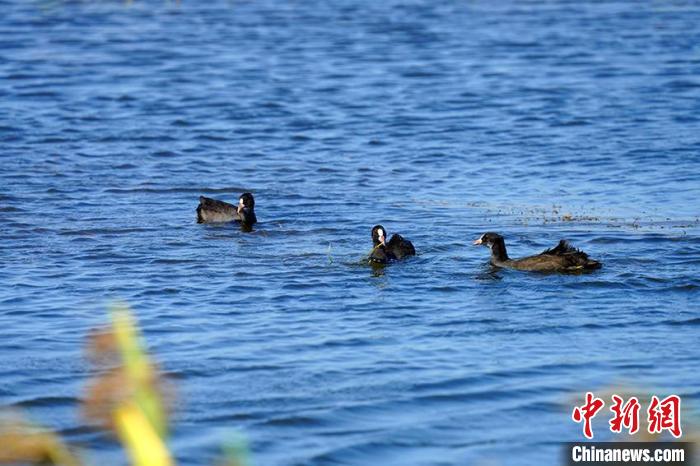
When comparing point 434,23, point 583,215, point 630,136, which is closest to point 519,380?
point 583,215

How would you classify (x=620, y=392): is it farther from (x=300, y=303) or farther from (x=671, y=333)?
(x=300, y=303)

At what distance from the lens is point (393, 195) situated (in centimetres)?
2002

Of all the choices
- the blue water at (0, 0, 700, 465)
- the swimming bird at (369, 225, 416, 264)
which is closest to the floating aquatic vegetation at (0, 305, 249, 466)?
the blue water at (0, 0, 700, 465)

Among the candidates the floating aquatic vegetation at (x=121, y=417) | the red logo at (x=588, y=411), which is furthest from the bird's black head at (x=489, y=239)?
the red logo at (x=588, y=411)

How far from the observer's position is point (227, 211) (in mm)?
18094

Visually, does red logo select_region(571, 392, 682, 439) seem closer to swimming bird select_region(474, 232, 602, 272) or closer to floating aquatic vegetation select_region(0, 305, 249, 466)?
floating aquatic vegetation select_region(0, 305, 249, 466)

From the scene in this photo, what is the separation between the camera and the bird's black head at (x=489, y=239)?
618 inches

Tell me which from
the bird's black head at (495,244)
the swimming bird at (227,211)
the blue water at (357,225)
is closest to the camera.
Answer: the blue water at (357,225)

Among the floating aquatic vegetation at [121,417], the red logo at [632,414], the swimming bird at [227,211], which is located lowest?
the red logo at [632,414]

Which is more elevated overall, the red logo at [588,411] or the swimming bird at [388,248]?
the swimming bird at [388,248]

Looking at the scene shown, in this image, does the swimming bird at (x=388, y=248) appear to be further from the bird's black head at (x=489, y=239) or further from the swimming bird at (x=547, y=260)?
the swimming bird at (x=547, y=260)

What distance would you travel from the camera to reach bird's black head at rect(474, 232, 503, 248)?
15.7 meters

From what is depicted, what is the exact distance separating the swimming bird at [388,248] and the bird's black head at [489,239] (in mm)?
732

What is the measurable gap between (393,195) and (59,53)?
17486 mm
